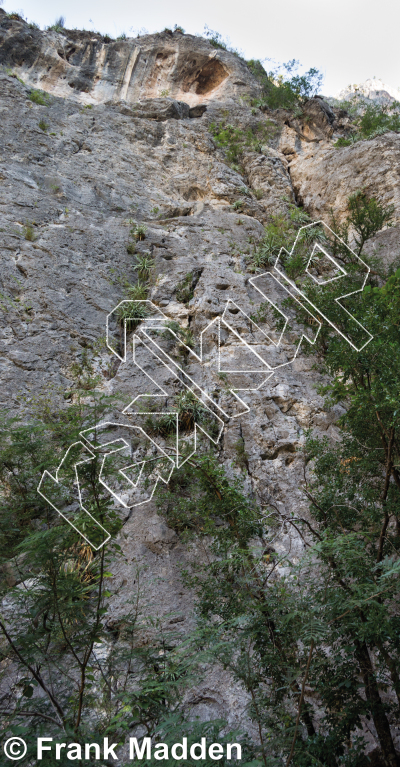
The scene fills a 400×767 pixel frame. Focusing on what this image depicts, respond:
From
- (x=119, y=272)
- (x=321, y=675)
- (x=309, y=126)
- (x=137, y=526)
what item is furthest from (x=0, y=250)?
(x=309, y=126)

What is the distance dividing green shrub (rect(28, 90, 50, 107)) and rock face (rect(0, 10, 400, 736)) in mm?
207

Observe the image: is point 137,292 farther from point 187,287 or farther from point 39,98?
point 39,98

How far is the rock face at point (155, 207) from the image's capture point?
285 inches

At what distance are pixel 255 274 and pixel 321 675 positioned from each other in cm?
907

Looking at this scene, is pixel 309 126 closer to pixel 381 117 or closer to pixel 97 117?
pixel 381 117

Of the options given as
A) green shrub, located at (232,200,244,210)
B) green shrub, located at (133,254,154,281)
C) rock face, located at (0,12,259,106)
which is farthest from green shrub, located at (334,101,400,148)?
green shrub, located at (133,254,154,281)

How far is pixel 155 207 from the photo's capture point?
12.6 m

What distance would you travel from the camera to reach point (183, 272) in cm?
1070

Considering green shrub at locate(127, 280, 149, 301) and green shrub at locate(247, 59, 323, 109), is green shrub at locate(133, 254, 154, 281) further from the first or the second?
green shrub at locate(247, 59, 323, 109)

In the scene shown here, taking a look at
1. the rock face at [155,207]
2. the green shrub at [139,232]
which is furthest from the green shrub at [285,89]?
the green shrub at [139,232]

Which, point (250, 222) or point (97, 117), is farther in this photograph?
point (97, 117)

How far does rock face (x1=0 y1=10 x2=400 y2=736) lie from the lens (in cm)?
725

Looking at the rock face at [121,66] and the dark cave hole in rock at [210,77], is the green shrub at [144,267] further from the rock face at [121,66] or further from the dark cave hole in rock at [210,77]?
the dark cave hole in rock at [210,77]

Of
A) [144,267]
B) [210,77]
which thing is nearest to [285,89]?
[210,77]
